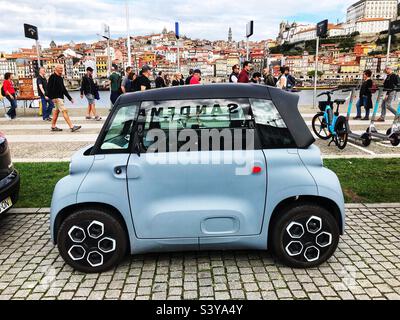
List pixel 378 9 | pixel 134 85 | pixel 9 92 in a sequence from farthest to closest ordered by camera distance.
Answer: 1. pixel 378 9
2. pixel 9 92
3. pixel 134 85

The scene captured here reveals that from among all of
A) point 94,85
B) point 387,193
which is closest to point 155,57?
point 94,85

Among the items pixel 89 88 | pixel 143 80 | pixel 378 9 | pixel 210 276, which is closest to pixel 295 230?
pixel 210 276

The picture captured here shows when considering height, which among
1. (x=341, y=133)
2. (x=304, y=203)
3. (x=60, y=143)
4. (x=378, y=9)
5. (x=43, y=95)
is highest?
(x=378, y=9)

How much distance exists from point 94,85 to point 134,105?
11.6 metres

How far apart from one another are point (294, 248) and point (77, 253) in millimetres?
2049

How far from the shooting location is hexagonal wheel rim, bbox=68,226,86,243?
3469 mm

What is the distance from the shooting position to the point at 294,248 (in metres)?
3.54

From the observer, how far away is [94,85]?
14.4 metres

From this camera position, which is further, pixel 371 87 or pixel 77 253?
pixel 371 87

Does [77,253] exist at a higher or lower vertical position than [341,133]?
lower

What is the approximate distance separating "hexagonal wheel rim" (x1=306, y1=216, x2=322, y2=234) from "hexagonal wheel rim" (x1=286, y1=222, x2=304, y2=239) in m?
0.07

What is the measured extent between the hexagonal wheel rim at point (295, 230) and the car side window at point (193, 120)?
101 centimetres

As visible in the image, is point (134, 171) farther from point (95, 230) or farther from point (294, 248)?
point (294, 248)

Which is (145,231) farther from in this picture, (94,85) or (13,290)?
(94,85)
